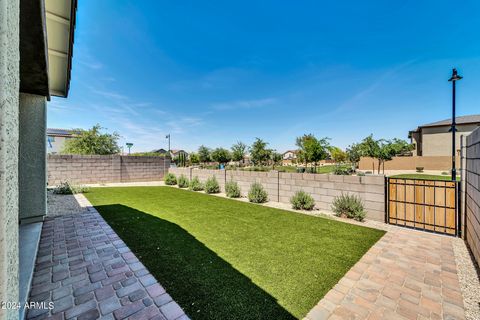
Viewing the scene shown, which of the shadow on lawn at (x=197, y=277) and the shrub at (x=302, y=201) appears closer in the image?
the shadow on lawn at (x=197, y=277)

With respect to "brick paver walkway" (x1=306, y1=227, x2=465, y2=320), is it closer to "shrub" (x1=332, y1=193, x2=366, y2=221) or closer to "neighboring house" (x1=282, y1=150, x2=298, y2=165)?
"shrub" (x1=332, y1=193, x2=366, y2=221)

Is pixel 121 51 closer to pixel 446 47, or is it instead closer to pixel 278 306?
pixel 278 306

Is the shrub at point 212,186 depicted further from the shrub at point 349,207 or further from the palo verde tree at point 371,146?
the palo verde tree at point 371,146

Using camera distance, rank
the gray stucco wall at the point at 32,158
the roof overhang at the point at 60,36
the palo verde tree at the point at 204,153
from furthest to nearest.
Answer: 1. the palo verde tree at the point at 204,153
2. the gray stucco wall at the point at 32,158
3. the roof overhang at the point at 60,36

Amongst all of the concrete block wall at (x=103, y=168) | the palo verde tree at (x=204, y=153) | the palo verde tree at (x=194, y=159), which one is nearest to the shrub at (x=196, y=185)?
the concrete block wall at (x=103, y=168)

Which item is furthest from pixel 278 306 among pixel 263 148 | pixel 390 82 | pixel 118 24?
pixel 263 148

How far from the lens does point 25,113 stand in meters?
4.69

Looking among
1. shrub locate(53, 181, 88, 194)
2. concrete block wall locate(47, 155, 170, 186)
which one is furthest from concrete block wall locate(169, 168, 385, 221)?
concrete block wall locate(47, 155, 170, 186)

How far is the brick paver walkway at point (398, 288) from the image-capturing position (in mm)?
2312

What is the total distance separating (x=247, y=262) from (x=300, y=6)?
1042 centimetres

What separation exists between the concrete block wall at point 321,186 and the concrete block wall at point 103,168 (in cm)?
913

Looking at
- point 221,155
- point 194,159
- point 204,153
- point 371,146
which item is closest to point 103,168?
point 221,155

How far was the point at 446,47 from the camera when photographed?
9.51 meters

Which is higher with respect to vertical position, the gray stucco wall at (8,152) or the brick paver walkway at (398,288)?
the gray stucco wall at (8,152)
